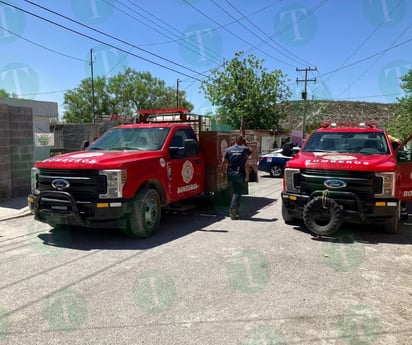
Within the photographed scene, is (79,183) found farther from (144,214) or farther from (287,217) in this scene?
(287,217)

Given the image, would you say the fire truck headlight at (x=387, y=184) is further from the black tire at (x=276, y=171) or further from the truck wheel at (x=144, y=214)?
the black tire at (x=276, y=171)

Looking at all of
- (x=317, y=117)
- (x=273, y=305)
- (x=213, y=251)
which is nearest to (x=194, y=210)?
(x=213, y=251)

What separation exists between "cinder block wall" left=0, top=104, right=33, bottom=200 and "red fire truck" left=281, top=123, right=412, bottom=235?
7141 millimetres

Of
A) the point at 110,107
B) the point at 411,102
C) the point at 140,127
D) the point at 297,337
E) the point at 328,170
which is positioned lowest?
the point at 297,337

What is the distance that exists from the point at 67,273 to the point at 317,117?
54.2 m

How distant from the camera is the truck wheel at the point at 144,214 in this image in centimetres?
654

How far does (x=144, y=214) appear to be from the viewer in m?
6.70

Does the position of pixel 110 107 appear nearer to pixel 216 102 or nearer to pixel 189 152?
pixel 216 102

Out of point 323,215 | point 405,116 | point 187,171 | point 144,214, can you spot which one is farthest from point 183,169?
point 405,116

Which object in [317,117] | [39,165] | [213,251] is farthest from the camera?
[317,117]

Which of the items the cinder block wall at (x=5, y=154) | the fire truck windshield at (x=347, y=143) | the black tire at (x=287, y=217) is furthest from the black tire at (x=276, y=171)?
the cinder block wall at (x=5, y=154)

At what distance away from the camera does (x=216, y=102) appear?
3462 centimetres

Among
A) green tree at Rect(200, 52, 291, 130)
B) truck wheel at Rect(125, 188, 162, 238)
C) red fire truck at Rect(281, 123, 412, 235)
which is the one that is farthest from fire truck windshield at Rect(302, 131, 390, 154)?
green tree at Rect(200, 52, 291, 130)

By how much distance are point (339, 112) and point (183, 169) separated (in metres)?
51.3
